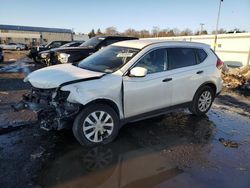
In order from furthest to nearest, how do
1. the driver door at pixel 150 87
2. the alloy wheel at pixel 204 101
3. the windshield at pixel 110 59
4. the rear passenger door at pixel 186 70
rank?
the alloy wheel at pixel 204 101
the rear passenger door at pixel 186 70
the windshield at pixel 110 59
the driver door at pixel 150 87

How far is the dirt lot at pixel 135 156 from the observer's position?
3.82 meters

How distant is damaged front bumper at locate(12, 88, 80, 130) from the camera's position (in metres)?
4.61

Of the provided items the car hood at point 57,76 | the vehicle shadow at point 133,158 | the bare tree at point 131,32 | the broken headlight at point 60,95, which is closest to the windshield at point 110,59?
the car hood at point 57,76

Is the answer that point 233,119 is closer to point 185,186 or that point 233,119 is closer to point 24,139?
point 185,186

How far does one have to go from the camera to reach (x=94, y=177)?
3.86 metres

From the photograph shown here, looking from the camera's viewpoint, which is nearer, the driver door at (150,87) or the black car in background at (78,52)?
the driver door at (150,87)

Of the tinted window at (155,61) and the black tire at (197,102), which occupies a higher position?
the tinted window at (155,61)

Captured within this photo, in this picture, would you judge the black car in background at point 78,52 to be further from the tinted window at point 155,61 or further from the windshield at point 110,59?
the tinted window at point 155,61

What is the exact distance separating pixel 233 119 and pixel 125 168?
4.05 meters

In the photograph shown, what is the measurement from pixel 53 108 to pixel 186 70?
10.2ft

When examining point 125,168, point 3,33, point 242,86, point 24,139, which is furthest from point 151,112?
point 3,33

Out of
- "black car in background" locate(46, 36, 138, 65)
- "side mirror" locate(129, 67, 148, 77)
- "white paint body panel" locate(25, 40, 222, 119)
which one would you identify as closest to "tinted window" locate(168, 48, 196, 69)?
"white paint body panel" locate(25, 40, 222, 119)

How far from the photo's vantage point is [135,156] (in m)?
4.60

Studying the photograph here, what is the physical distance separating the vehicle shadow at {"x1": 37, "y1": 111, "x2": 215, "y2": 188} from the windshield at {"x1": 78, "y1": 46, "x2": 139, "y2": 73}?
138 cm
